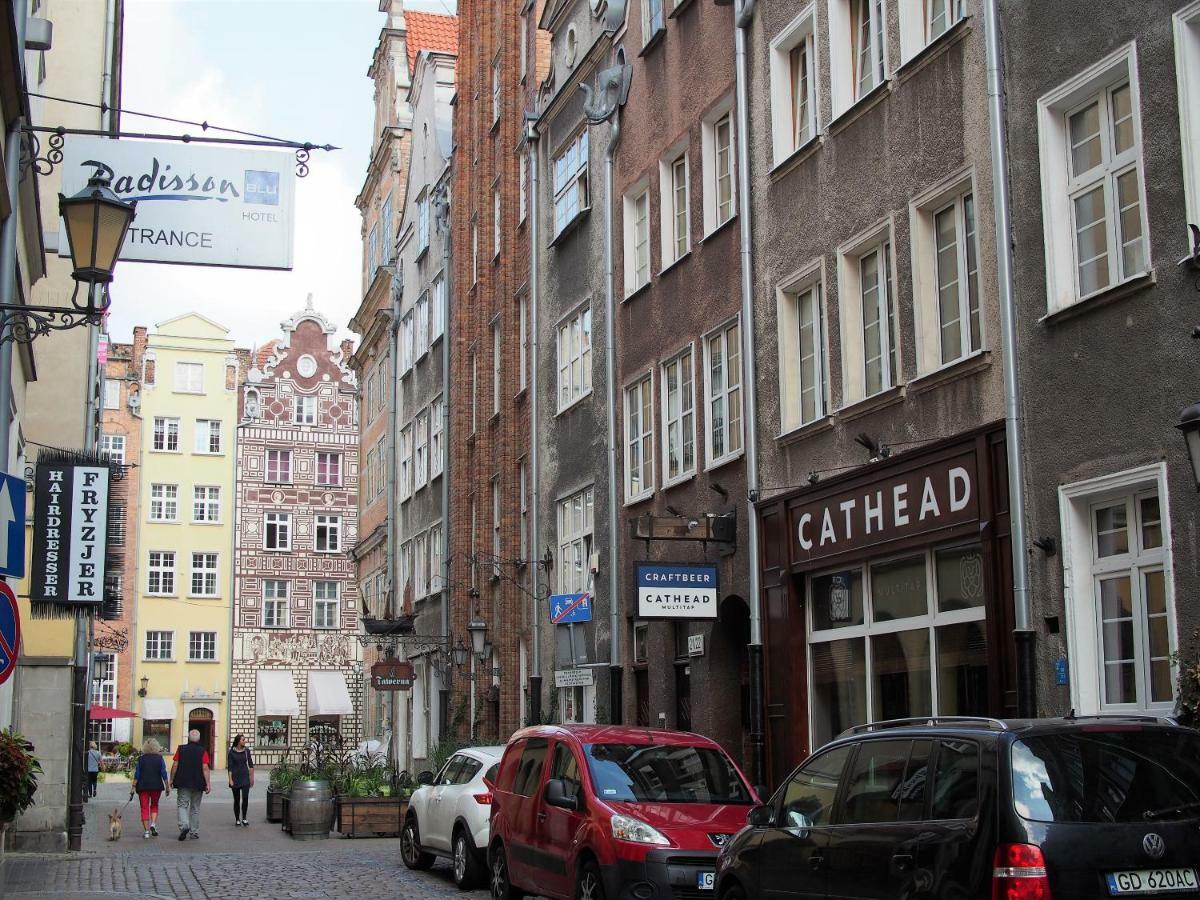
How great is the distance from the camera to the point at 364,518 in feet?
172

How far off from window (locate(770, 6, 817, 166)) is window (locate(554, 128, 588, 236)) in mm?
7829

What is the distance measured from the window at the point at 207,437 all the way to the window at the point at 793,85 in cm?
5505

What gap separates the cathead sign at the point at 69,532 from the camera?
1883cm

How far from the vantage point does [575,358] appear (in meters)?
28.3

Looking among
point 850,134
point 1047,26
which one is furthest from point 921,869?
point 850,134

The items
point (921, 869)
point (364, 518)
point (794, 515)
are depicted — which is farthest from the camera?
point (364, 518)

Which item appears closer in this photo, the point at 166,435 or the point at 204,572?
the point at 204,572

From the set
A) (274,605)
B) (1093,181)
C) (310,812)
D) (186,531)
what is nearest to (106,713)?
(274,605)

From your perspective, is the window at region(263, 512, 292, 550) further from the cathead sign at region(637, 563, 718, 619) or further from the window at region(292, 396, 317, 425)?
the cathead sign at region(637, 563, 718, 619)

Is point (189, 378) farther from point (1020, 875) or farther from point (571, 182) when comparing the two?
point (1020, 875)

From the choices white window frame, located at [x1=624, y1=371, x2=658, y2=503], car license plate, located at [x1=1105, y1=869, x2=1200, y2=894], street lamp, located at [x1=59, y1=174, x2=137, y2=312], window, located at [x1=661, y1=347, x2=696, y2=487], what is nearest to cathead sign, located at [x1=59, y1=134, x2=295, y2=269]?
street lamp, located at [x1=59, y1=174, x2=137, y2=312]

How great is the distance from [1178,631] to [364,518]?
41919 mm

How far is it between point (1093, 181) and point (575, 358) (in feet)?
50.5

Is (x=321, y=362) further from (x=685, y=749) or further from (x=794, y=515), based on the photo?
(x=685, y=749)
